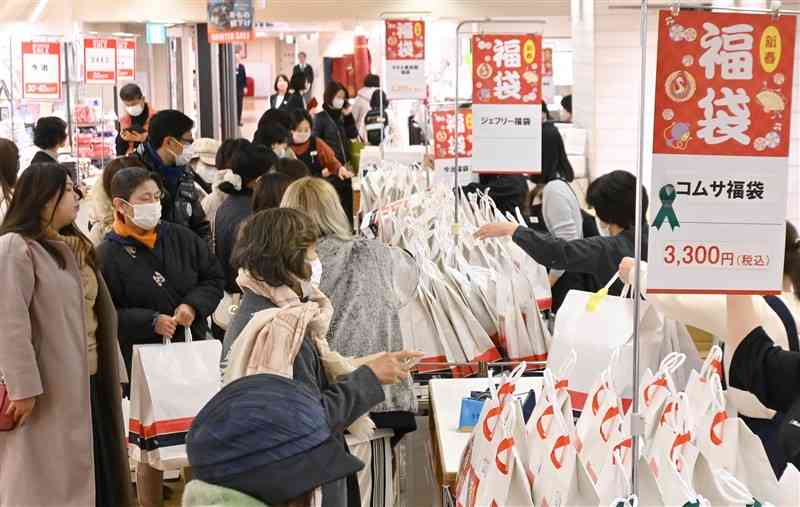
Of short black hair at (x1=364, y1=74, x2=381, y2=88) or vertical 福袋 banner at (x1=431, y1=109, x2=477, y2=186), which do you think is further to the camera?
short black hair at (x1=364, y1=74, x2=381, y2=88)

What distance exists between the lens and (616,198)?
463cm

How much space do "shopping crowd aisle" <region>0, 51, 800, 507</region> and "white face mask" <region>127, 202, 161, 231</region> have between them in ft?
0.04

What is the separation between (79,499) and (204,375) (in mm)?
647

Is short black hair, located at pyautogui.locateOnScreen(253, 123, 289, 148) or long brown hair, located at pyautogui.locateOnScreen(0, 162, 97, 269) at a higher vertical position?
short black hair, located at pyautogui.locateOnScreen(253, 123, 289, 148)

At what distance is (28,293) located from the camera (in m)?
4.18

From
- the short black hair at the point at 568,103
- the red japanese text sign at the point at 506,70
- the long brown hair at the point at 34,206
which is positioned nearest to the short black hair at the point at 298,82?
the short black hair at the point at 568,103

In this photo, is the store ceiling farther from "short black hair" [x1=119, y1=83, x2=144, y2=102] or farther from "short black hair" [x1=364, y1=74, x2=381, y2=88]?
"short black hair" [x1=119, y1=83, x2=144, y2=102]

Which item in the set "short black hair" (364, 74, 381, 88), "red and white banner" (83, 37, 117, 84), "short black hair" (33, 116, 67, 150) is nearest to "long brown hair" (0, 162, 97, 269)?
"short black hair" (33, 116, 67, 150)

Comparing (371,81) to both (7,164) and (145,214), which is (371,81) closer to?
(7,164)

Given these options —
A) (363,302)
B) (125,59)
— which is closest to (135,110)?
(125,59)

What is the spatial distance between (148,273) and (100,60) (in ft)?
28.8

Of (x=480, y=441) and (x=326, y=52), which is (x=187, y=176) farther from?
(x=326, y=52)

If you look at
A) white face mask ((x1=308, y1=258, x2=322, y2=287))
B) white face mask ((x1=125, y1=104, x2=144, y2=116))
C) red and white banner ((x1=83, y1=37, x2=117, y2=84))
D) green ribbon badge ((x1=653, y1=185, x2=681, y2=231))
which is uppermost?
red and white banner ((x1=83, y1=37, x2=117, y2=84))

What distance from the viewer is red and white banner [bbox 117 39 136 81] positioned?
43.5ft
